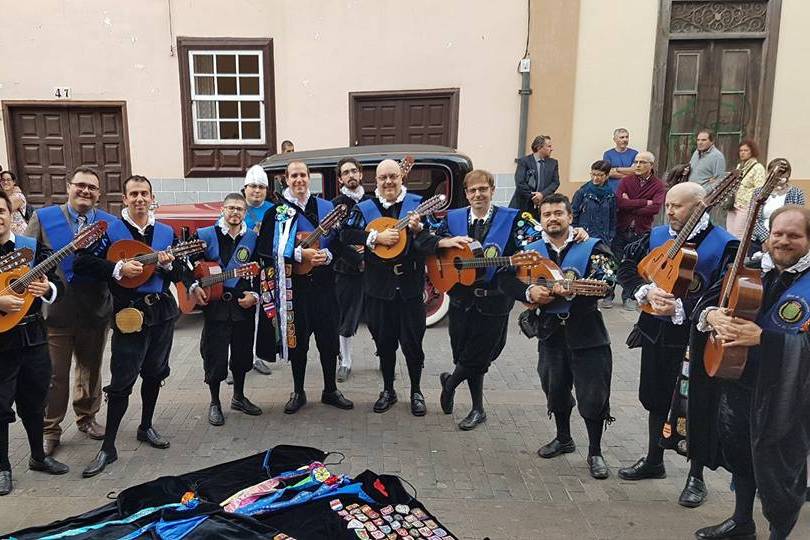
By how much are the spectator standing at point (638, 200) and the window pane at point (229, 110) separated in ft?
21.5

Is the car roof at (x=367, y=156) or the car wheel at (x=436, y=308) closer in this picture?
the car roof at (x=367, y=156)

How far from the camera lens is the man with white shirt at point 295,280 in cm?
441

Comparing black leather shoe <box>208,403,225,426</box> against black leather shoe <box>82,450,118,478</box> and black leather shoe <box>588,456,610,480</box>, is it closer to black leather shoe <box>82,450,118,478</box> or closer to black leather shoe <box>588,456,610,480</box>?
black leather shoe <box>82,450,118,478</box>

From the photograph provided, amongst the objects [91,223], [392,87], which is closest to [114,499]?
[91,223]

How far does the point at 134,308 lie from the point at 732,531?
141 inches

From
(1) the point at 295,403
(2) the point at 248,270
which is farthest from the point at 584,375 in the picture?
(2) the point at 248,270

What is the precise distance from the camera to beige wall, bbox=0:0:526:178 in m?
10.0

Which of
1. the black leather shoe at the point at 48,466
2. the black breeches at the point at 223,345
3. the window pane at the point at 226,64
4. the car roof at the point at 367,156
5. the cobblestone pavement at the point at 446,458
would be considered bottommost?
the cobblestone pavement at the point at 446,458

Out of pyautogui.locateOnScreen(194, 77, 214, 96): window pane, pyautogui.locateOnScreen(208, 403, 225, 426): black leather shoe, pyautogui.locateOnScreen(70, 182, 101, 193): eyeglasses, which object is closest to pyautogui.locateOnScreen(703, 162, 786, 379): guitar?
pyautogui.locateOnScreen(208, 403, 225, 426): black leather shoe

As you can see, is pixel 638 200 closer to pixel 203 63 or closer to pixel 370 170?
pixel 370 170

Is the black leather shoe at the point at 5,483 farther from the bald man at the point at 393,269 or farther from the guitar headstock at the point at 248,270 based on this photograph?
the bald man at the point at 393,269

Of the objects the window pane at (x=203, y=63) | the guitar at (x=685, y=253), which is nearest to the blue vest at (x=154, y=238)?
the guitar at (x=685, y=253)

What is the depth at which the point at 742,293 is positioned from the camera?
8.83ft

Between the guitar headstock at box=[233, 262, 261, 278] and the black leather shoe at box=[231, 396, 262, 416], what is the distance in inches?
41.5
